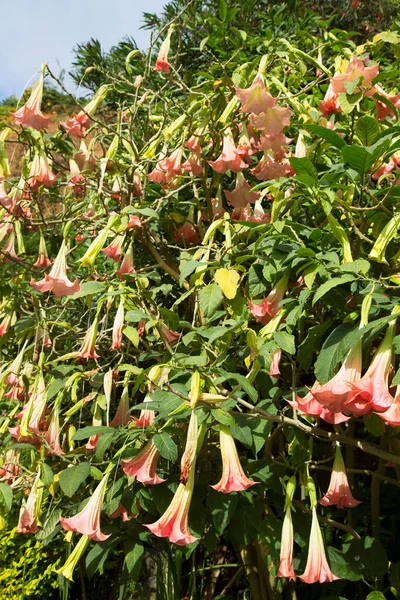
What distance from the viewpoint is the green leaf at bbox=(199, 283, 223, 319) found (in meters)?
1.40

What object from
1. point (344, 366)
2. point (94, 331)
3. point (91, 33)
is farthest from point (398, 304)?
point (91, 33)

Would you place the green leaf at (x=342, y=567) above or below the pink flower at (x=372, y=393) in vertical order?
below

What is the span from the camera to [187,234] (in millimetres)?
2180

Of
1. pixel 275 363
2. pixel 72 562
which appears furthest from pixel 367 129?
pixel 72 562

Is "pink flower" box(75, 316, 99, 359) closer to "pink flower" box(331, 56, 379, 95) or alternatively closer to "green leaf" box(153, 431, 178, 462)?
"green leaf" box(153, 431, 178, 462)

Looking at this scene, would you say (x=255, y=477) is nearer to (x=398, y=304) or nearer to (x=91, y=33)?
(x=398, y=304)

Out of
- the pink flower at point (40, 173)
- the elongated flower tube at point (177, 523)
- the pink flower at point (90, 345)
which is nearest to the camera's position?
the elongated flower tube at point (177, 523)

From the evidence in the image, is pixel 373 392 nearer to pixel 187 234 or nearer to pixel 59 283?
pixel 59 283

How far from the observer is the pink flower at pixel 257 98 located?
1.58 metres

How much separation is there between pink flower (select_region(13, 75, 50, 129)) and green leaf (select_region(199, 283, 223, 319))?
855mm

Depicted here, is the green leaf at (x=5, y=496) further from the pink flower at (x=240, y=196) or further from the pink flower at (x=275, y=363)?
the pink flower at (x=240, y=196)

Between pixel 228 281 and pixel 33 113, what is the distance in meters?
0.92

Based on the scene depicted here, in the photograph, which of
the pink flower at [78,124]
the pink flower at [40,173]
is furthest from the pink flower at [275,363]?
the pink flower at [78,124]

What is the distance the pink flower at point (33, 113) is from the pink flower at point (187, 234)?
619mm
